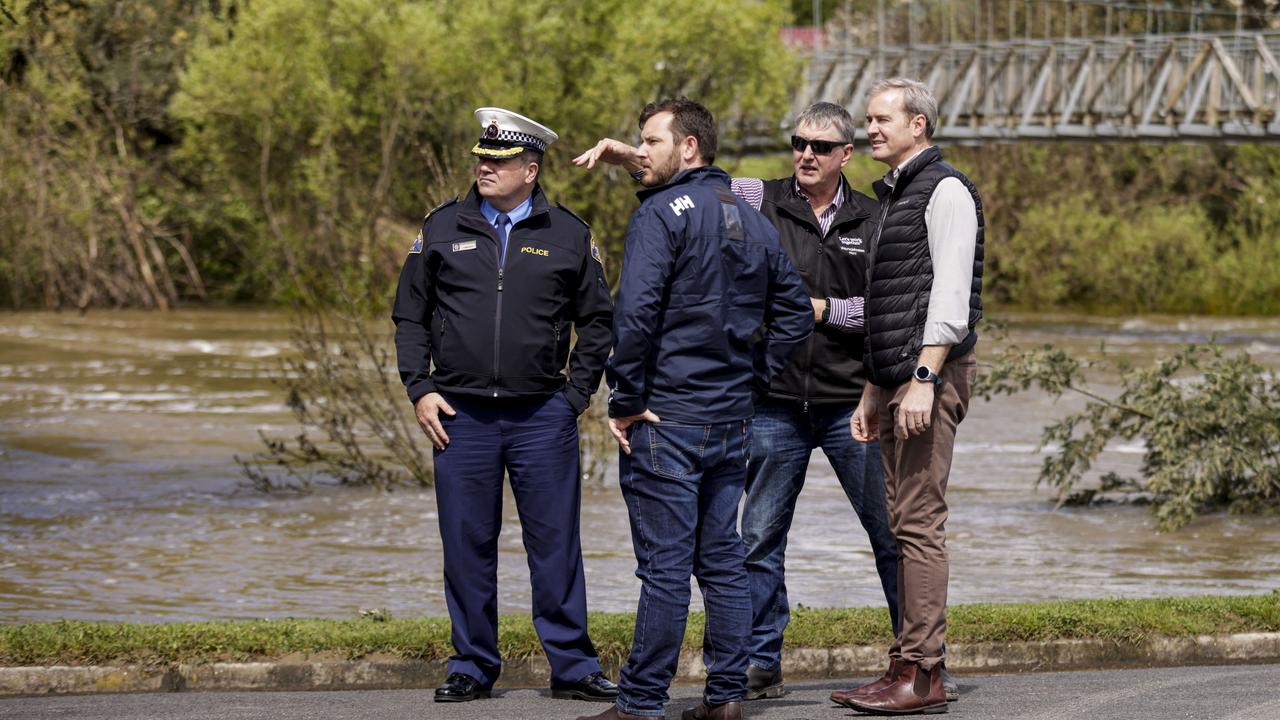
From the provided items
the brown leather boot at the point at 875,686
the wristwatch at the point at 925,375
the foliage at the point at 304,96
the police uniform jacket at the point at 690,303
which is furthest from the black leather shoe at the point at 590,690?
the foliage at the point at 304,96

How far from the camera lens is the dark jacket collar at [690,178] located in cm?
555

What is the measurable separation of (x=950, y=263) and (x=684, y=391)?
3.10ft

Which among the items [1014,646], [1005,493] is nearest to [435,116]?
[1005,493]

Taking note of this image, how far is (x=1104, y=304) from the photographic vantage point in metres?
41.9

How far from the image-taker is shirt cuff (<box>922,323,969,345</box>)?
5676 mm

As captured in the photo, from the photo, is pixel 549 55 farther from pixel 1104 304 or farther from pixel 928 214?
pixel 928 214

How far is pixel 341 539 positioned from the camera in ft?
39.0

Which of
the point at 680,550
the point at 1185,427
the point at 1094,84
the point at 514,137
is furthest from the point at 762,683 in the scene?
the point at 1094,84

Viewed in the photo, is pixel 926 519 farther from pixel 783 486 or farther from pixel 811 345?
pixel 811 345

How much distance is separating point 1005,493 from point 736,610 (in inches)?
352

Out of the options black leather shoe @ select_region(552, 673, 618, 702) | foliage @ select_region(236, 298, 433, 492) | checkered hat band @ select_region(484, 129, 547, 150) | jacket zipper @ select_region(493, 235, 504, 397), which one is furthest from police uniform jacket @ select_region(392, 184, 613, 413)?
foliage @ select_region(236, 298, 433, 492)

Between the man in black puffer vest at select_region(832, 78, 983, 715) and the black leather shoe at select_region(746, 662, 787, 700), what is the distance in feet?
1.39

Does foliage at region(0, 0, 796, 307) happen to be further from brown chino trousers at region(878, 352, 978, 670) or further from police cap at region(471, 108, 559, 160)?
brown chino trousers at region(878, 352, 978, 670)

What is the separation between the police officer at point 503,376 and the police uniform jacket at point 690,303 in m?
0.75
